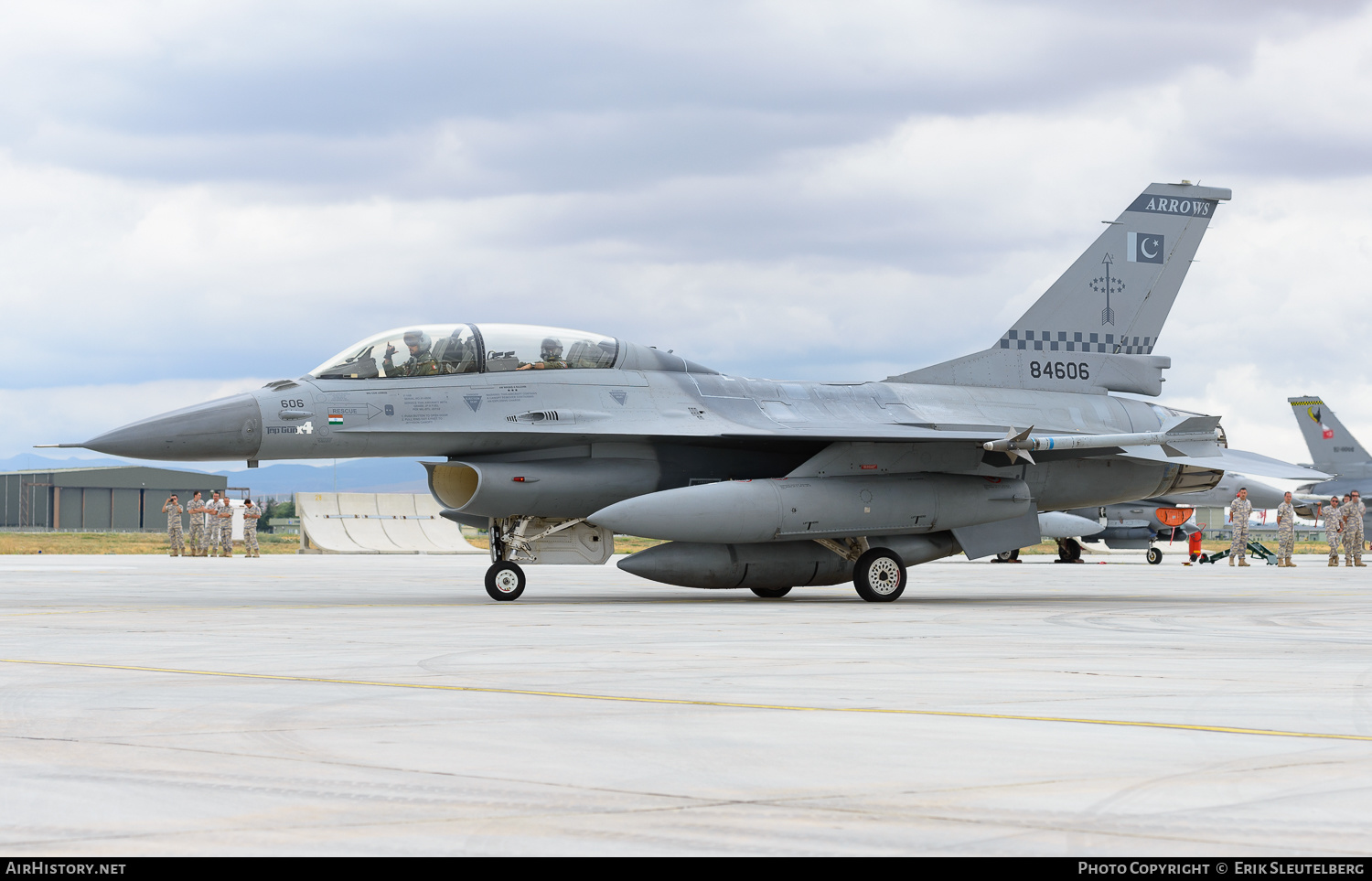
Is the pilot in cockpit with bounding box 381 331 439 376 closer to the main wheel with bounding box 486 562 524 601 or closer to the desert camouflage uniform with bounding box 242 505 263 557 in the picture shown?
the main wheel with bounding box 486 562 524 601

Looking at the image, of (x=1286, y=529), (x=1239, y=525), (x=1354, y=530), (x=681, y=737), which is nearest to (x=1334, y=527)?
(x=1354, y=530)

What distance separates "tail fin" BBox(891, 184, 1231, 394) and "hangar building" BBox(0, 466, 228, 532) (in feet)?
234

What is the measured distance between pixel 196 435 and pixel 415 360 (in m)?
2.47

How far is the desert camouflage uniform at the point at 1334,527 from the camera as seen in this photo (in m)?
31.9

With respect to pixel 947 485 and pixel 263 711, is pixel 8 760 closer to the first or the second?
pixel 263 711

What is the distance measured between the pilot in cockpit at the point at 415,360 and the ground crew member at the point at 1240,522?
905 inches

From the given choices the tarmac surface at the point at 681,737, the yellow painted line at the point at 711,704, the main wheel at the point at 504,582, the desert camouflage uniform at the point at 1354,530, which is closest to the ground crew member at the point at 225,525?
the main wheel at the point at 504,582

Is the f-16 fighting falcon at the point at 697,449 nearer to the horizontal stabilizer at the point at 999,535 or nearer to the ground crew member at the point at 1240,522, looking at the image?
the horizontal stabilizer at the point at 999,535

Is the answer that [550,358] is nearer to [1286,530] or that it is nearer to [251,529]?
[251,529]

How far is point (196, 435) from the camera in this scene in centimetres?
1455

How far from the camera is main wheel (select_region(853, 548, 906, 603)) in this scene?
16.3 m

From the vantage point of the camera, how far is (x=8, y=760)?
16.0ft
